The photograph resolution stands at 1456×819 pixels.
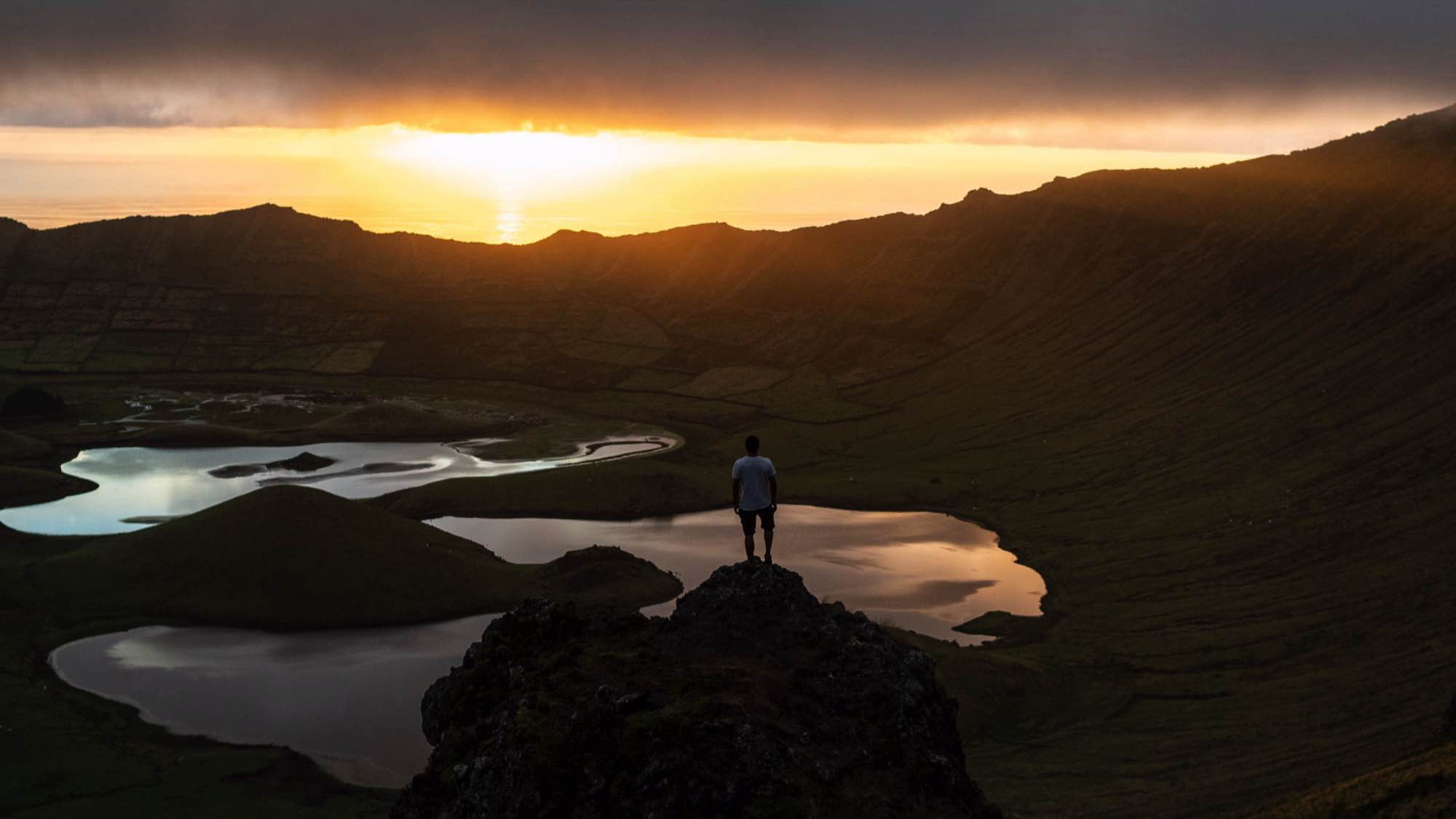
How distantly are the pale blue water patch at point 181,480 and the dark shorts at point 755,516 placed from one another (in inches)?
4739

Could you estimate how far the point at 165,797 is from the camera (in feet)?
242

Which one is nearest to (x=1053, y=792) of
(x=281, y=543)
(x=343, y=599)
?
(x=343, y=599)

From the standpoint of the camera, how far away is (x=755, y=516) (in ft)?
134

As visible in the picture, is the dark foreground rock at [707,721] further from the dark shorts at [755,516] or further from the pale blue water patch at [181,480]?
the pale blue water patch at [181,480]

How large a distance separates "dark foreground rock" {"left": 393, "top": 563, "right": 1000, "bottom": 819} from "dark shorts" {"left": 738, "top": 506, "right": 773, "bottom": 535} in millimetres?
1278

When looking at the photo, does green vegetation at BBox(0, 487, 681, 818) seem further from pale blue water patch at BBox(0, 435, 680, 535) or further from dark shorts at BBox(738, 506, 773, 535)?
dark shorts at BBox(738, 506, 773, 535)

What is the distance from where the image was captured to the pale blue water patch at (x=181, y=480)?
149500 mm

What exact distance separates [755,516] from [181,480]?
155 metres

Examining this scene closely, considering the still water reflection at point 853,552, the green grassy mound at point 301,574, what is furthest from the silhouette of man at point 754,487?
the green grassy mound at point 301,574

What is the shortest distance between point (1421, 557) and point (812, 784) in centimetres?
10058

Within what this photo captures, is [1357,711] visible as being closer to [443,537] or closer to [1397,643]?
[1397,643]

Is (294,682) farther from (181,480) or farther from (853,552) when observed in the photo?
(181,480)

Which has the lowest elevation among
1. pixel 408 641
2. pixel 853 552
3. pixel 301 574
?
pixel 408 641

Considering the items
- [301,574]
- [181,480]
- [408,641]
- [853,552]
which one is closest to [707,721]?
[408,641]
